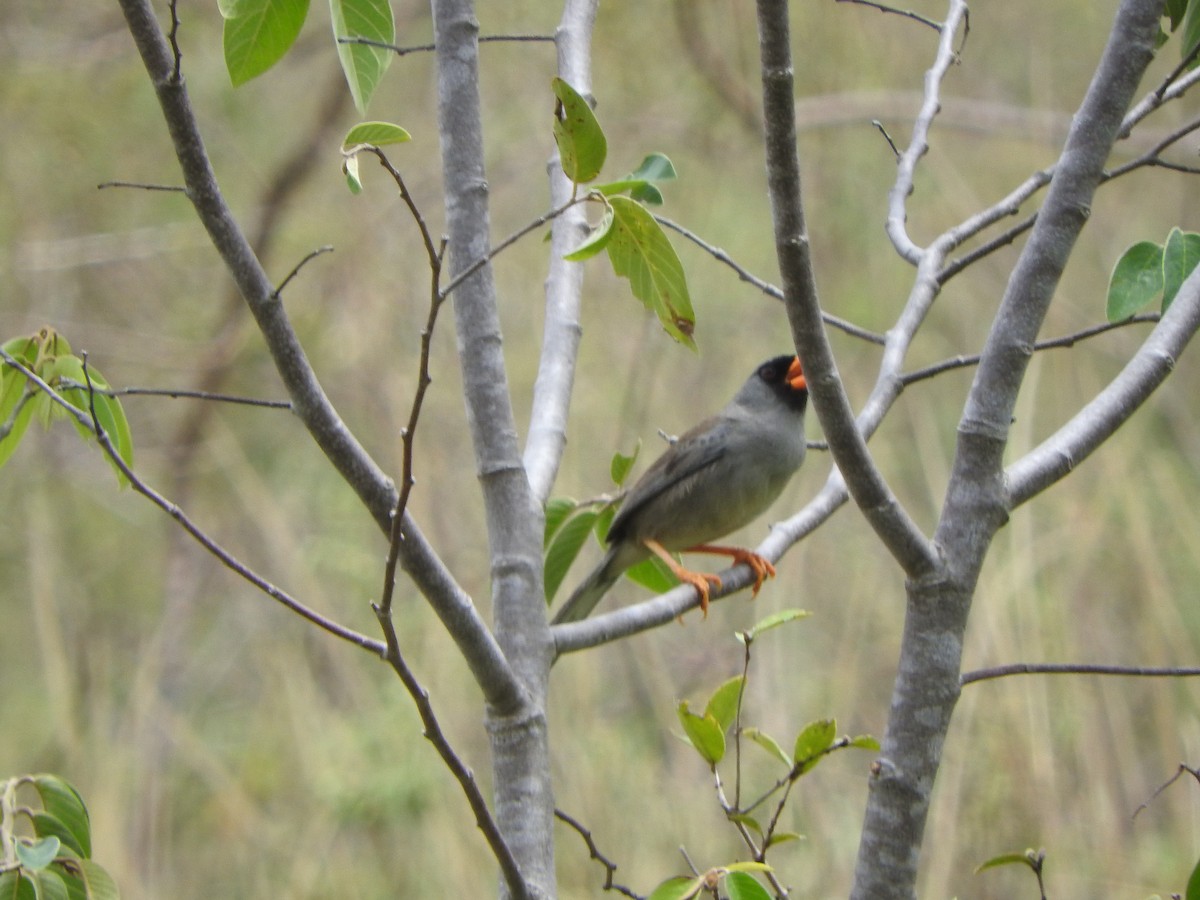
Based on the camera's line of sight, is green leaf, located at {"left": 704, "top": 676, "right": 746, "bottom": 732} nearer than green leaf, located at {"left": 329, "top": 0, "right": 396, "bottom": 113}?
No

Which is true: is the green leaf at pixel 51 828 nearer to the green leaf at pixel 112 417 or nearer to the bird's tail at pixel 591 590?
the green leaf at pixel 112 417

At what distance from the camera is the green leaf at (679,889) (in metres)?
1.66

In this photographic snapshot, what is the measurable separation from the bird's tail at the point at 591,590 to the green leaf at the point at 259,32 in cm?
271

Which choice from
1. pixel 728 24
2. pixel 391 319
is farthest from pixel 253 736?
pixel 728 24

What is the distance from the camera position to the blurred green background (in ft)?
18.9

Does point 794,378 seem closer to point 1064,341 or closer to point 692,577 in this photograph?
Answer: point 692,577

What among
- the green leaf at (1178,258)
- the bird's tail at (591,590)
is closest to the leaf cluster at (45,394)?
the green leaf at (1178,258)

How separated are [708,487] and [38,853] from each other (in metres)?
3.29

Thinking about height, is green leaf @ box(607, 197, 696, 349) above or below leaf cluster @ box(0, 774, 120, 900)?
above

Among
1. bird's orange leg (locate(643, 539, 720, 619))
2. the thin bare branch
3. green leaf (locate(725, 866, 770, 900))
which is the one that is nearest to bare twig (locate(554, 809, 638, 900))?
green leaf (locate(725, 866, 770, 900))

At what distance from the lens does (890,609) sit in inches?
239

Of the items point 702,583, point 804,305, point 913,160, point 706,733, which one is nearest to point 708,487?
point 702,583

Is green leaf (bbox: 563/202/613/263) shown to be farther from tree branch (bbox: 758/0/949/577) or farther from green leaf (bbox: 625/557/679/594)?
green leaf (bbox: 625/557/679/594)

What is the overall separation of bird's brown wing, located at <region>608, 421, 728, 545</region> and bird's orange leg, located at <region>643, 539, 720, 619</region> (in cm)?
15
